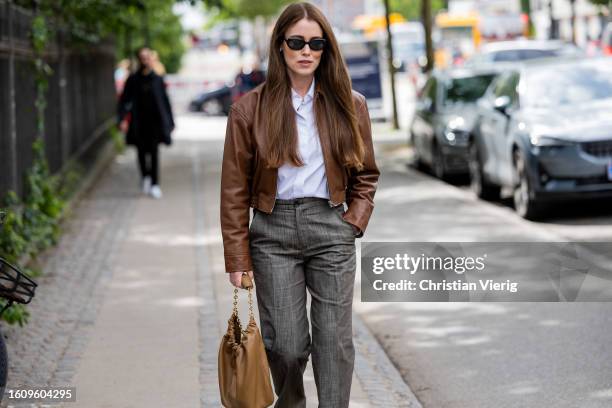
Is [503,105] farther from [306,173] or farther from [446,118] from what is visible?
[306,173]

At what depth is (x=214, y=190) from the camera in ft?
54.6

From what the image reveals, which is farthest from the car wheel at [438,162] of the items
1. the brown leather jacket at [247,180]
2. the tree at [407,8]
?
the tree at [407,8]

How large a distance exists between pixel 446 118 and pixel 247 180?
12.3m

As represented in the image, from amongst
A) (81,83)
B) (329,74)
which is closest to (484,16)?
(81,83)

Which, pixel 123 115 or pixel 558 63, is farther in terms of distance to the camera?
pixel 123 115

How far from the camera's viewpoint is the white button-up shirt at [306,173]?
4.80 m

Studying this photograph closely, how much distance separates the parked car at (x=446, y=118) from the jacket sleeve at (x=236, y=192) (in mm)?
11758

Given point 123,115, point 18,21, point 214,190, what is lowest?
point 214,190

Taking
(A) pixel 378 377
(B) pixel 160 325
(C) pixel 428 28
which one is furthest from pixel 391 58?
(A) pixel 378 377

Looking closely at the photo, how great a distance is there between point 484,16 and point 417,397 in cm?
6313

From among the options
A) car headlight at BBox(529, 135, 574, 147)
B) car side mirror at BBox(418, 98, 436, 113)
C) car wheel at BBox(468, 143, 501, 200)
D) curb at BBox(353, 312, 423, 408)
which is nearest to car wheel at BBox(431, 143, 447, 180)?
car side mirror at BBox(418, 98, 436, 113)

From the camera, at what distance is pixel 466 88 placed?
18.1m

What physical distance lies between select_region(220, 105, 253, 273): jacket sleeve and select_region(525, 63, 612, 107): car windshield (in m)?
8.58

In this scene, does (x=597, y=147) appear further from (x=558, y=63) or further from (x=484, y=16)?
(x=484, y=16)
